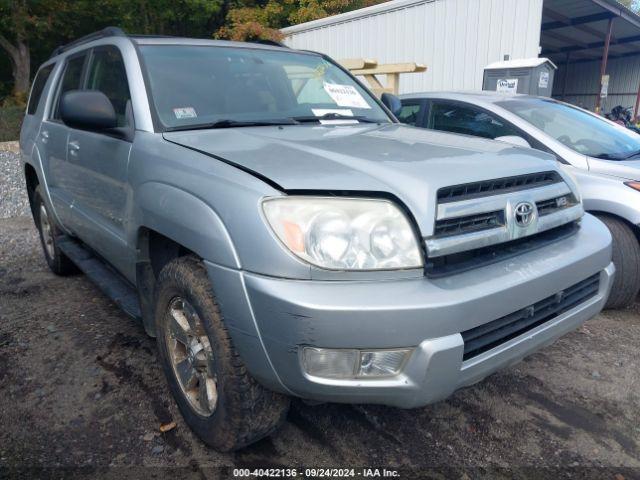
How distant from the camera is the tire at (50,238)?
4.32 meters

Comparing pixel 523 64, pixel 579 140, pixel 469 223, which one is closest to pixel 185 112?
pixel 469 223

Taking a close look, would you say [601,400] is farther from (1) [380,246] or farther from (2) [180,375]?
(2) [180,375]

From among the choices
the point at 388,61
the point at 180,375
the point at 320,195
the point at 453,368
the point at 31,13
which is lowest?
the point at 180,375

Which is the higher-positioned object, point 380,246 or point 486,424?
point 380,246

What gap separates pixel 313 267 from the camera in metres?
1.67

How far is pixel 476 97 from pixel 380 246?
3403mm

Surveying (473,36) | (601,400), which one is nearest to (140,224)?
(601,400)

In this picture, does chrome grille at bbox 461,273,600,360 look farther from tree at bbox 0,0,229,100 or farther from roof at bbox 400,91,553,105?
tree at bbox 0,0,229,100

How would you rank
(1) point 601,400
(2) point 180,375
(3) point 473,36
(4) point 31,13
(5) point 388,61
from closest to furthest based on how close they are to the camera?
(2) point 180,375
(1) point 601,400
(3) point 473,36
(5) point 388,61
(4) point 31,13

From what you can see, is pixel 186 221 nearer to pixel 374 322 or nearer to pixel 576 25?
pixel 374 322

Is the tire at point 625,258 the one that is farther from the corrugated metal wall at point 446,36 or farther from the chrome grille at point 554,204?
the corrugated metal wall at point 446,36

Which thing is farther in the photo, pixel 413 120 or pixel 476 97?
pixel 413 120

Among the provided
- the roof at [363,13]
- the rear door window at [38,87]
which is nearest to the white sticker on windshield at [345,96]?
the rear door window at [38,87]

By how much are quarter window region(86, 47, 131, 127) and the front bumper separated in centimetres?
136
